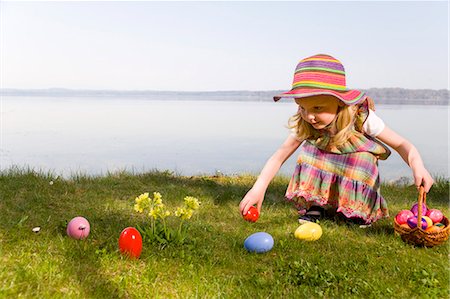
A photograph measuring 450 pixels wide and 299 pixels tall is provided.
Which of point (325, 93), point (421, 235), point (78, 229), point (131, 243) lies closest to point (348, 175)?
point (421, 235)

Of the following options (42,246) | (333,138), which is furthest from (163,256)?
(333,138)

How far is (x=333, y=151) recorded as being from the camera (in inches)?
167

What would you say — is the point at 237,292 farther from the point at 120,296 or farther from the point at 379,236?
the point at 379,236

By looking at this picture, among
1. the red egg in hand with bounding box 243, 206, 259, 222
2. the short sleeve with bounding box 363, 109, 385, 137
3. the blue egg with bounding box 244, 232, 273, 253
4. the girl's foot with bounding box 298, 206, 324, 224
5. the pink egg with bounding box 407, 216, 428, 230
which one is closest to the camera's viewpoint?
the blue egg with bounding box 244, 232, 273, 253

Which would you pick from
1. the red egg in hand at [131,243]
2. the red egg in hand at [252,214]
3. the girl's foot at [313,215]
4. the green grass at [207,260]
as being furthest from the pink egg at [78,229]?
the girl's foot at [313,215]

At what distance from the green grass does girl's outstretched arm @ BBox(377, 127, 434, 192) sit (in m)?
0.50

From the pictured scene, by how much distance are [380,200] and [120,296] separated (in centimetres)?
246

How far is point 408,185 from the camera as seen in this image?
638cm

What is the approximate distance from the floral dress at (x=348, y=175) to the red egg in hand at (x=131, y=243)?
166 cm

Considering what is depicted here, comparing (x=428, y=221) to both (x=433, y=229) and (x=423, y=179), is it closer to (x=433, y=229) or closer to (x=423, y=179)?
(x=433, y=229)

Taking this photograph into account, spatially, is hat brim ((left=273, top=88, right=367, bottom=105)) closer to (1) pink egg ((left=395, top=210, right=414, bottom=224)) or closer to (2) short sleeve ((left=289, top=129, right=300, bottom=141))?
(2) short sleeve ((left=289, top=129, right=300, bottom=141))

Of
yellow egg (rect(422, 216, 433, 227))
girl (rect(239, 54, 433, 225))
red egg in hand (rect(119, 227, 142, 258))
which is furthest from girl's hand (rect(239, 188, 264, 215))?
yellow egg (rect(422, 216, 433, 227))

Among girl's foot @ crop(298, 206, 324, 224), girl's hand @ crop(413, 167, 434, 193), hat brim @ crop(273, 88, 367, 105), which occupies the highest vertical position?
hat brim @ crop(273, 88, 367, 105)

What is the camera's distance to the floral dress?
4188mm
